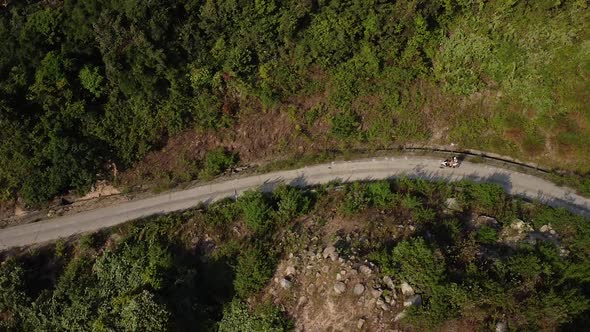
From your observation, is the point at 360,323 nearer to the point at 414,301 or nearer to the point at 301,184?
the point at 414,301

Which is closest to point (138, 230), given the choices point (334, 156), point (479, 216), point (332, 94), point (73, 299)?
point (73, 299)

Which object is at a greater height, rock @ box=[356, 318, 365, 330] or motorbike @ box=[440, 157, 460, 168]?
motorbike @ box=[440, 157, 460, 168]

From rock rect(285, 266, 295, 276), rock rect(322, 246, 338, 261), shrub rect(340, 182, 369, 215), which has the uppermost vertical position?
shrub rect(340, 182, 369, 215)

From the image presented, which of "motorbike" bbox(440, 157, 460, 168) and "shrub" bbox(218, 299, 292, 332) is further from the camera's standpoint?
"motorbike" bbox(440, 157, 460, 168)

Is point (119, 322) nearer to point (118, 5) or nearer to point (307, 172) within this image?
point (307, 172)

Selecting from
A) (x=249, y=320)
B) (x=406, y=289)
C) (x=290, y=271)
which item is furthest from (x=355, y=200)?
(x=249, y=320)

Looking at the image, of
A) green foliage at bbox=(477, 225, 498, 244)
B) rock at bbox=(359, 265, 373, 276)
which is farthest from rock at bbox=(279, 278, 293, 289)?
green foliage at bbox=(477, 225, 498, 244)

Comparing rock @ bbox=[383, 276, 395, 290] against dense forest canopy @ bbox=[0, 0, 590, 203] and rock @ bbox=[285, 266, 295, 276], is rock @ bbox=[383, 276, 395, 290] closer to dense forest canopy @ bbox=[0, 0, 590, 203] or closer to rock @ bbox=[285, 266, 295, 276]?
rock @ bbox=[285, 266, 295, 276]
